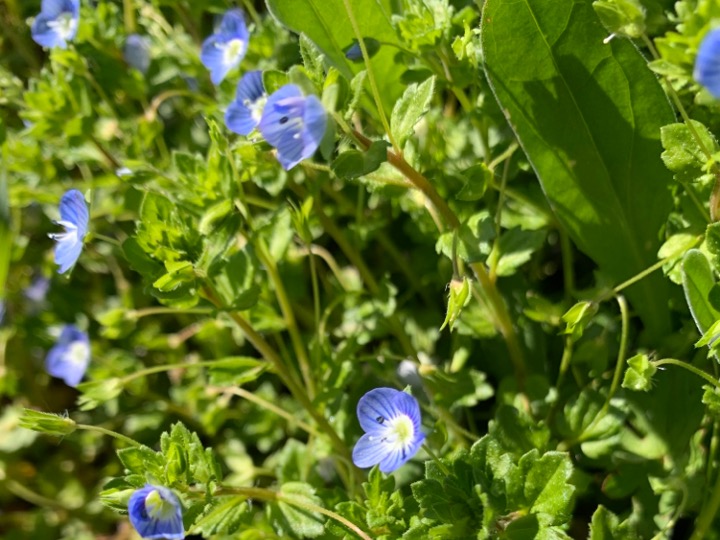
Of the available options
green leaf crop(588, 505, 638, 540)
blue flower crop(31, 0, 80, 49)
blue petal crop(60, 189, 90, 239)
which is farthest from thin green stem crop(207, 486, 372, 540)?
blue flower crop(31, 0, 80, 49)

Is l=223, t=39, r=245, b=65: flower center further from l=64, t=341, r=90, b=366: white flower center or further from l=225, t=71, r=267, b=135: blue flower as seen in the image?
l=64, t=341, r=90, b=366: white flower center

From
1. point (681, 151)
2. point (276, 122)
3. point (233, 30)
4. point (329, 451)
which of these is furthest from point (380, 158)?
point (233, 30)

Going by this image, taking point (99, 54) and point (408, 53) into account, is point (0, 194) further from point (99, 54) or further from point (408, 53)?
point (408, 53)

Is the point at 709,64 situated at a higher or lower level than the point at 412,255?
higher

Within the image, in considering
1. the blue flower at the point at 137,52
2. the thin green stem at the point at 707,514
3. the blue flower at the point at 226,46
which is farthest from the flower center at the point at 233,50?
the thin green stem at the point at 707,514

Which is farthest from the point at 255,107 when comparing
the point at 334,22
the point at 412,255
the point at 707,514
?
the point at 707,514

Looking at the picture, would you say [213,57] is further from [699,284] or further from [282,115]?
[699,284]

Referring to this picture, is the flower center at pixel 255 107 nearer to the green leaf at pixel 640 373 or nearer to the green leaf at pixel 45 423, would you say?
the green leaf at pixel 45 423
